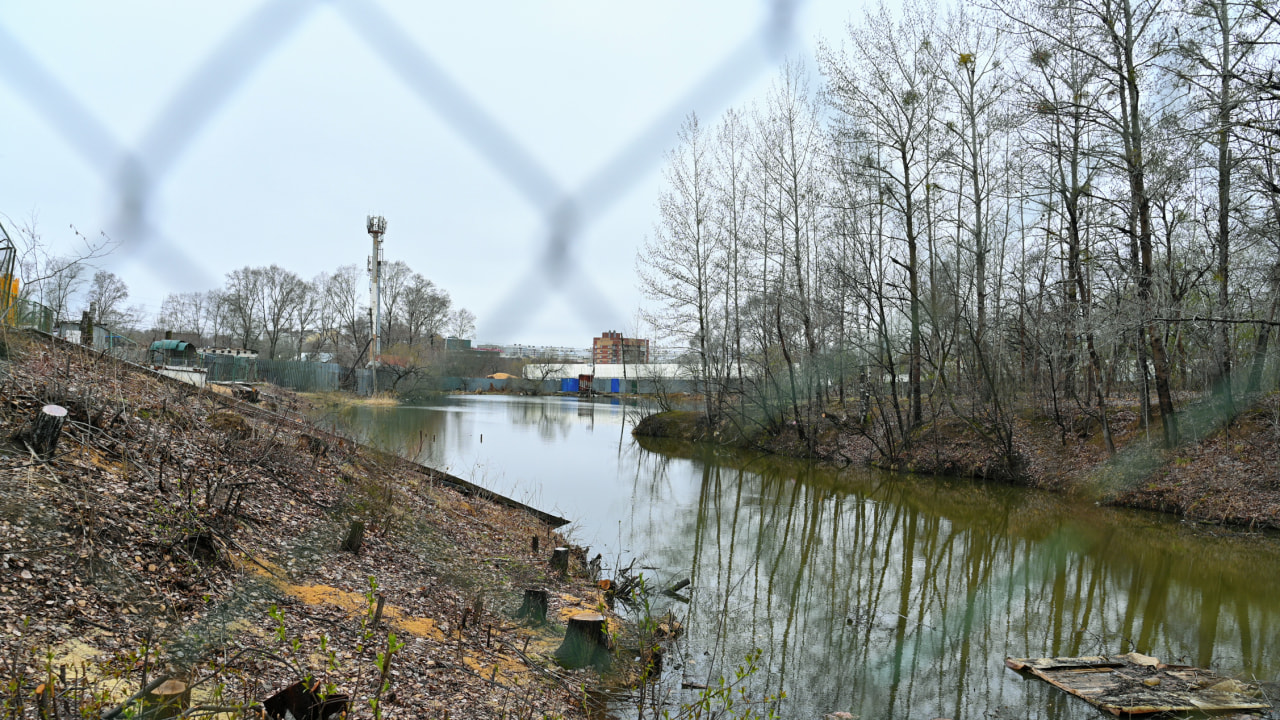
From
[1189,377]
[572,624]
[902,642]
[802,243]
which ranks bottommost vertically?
[902,642]

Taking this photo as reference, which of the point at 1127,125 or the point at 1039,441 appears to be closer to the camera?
the point at 1127,125

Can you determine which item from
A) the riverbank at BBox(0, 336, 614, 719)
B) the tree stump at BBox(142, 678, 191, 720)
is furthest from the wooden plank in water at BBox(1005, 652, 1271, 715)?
the tree stump at BBox(142, 678, 191, 720)

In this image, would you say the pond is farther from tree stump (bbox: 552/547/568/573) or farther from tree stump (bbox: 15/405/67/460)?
tree stump (bbox: 15/405/67/460)

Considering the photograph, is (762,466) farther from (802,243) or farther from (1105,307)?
(1105,307)

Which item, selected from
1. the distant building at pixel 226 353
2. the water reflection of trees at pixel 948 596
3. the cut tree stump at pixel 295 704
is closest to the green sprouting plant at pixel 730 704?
the water reflection of trees at pixel 948 596

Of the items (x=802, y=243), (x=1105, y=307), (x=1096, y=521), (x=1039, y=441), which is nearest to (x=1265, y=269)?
(x=1105, y=307)

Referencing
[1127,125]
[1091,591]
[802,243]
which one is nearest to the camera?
[1091,591]

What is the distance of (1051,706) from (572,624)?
4.46 meters

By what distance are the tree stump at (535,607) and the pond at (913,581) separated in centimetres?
150

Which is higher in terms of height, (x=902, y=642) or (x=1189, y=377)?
(x=1189, y=377)

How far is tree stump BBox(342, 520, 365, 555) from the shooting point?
8.22 m

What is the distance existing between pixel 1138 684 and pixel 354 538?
318 inches

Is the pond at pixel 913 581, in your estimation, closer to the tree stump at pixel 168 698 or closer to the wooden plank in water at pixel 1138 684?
the wooden plank in water at pixel 1138 684

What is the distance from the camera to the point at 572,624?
22.7ft
